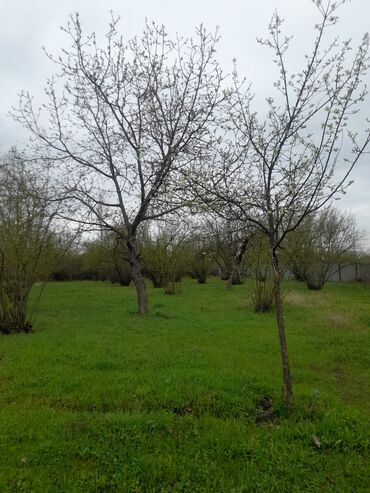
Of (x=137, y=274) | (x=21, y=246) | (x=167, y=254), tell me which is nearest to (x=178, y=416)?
(x=21, y=246)

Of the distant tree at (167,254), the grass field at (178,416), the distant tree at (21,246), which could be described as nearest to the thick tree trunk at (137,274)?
the distant tree at (21,246)

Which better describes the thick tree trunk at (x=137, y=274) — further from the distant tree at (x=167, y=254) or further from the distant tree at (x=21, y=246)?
the distant tree at (x=167, y=254)

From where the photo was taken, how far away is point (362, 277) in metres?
32.4

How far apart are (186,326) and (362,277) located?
1046 inches

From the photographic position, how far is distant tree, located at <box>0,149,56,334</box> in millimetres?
9797

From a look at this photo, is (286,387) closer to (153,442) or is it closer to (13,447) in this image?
(153,442)

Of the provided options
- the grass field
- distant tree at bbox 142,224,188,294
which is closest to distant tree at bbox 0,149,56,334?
the grass field

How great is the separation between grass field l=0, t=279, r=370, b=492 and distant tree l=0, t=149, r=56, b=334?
1.45 m

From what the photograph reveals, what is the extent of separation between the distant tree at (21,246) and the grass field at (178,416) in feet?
4.76

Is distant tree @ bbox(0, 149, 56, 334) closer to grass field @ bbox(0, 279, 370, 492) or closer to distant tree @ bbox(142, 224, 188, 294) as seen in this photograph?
grass field @ bbox(0, 279, 370, 492)

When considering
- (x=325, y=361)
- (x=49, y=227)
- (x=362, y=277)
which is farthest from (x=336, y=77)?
(x=362, y=277)

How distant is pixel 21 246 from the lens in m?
9.94

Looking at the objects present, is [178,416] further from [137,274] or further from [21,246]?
[137,274]

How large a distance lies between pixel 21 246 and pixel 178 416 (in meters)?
7.24
